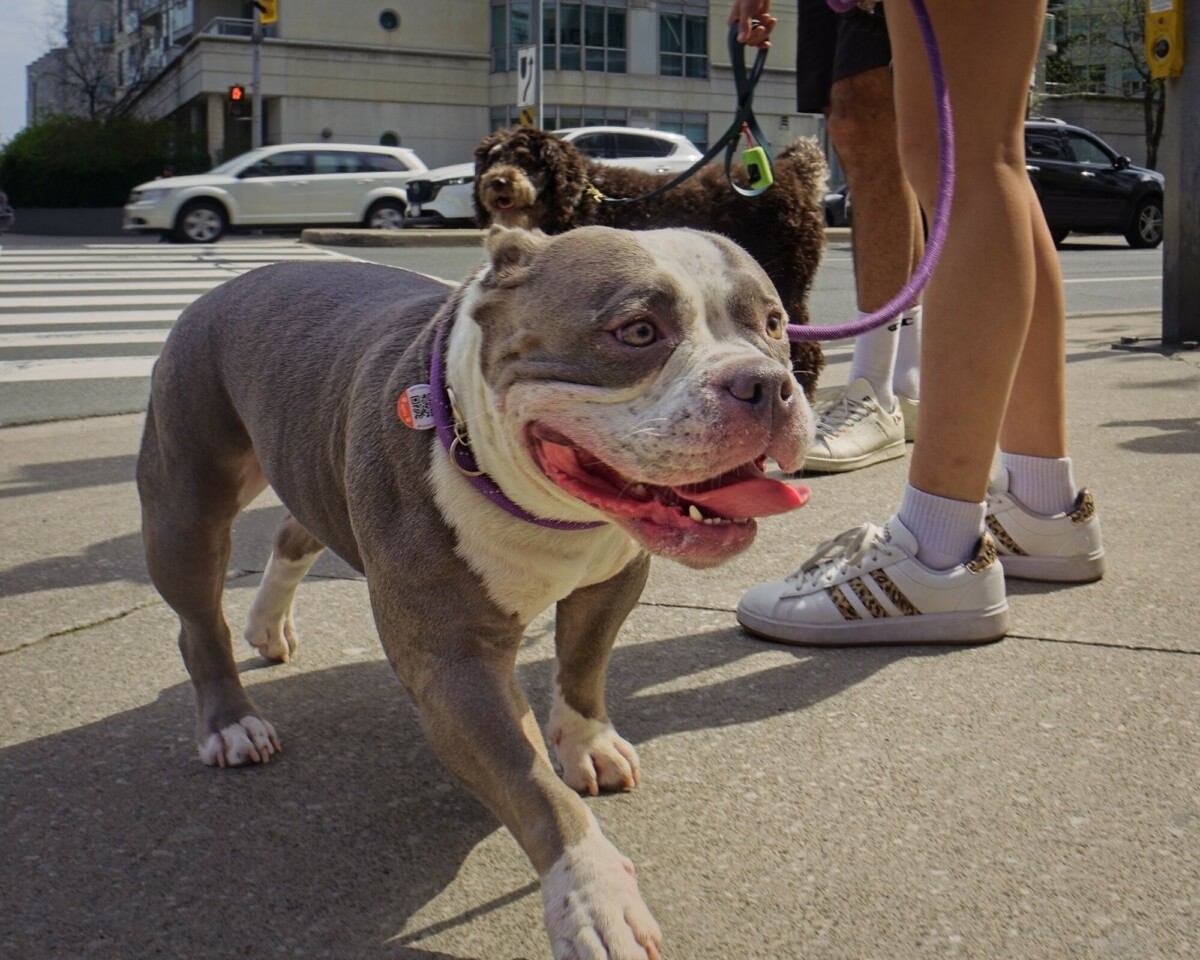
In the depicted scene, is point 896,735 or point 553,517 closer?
point 553,517

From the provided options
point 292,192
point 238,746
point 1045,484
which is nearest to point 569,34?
point 292,192

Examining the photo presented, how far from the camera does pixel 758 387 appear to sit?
80.0 inches

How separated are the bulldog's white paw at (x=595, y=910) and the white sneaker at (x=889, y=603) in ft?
4.22

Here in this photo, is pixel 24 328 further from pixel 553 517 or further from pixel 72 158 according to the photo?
pixel 72 158

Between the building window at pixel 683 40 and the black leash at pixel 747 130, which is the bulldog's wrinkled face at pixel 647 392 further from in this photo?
the building window at pixel 683 40

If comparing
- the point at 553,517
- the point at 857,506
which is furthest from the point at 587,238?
the point at 857,506

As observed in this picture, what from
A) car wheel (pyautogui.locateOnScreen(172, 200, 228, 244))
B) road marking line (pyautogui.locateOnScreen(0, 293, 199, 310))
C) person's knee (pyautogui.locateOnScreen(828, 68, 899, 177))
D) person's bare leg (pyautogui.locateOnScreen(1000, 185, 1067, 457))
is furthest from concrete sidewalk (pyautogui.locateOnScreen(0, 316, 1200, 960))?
car wheel (pyautogui.locateOnScreen(172, 200, 228, 244))

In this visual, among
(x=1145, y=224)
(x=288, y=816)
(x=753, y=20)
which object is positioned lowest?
(x=288, y=816)

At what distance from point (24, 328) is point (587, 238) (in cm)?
838

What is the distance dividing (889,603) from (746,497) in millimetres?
1099

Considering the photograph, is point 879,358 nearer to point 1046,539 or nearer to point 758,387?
point 1046,539

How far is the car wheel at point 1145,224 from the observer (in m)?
22.2

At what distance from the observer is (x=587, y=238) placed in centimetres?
224

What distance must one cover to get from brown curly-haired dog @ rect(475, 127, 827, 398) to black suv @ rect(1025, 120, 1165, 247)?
1731cm
